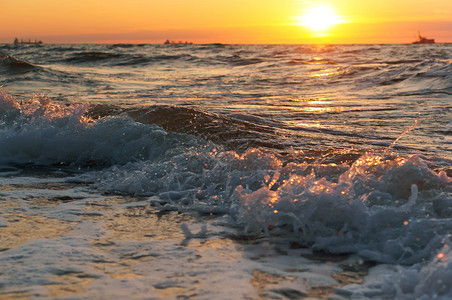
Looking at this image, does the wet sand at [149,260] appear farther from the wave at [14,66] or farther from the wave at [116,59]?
the wave at [116,59]

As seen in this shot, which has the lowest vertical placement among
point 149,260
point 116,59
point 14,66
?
point 149,260

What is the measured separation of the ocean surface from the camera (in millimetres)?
2654

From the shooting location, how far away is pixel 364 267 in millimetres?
2891

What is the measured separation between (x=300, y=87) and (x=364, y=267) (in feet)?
40.4

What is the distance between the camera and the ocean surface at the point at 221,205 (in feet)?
8.71

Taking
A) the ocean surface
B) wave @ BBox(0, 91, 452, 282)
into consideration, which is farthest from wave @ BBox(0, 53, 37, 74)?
wave @ BBox(0, 91, 452, 282)

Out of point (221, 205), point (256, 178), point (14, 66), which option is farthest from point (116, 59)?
point (221, 205)

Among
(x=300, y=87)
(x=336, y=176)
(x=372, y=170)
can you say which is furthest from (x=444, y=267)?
(x=300, y=87)

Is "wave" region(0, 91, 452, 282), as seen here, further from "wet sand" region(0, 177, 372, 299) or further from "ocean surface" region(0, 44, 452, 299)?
"wet sand" region(0, 177, 372, 299)

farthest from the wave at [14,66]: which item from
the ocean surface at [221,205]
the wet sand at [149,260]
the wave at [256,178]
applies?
the wet sand at [149,260]

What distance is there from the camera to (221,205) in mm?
4074

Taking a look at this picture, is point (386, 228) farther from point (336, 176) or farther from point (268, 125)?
point (268, 125)

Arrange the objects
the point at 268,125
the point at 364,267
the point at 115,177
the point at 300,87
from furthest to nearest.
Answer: the point at 300,87 → the point at 268,125 → the point at 115,177 → the point at 364,267

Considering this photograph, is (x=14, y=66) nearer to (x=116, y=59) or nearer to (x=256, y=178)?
(x=116, y=59)
